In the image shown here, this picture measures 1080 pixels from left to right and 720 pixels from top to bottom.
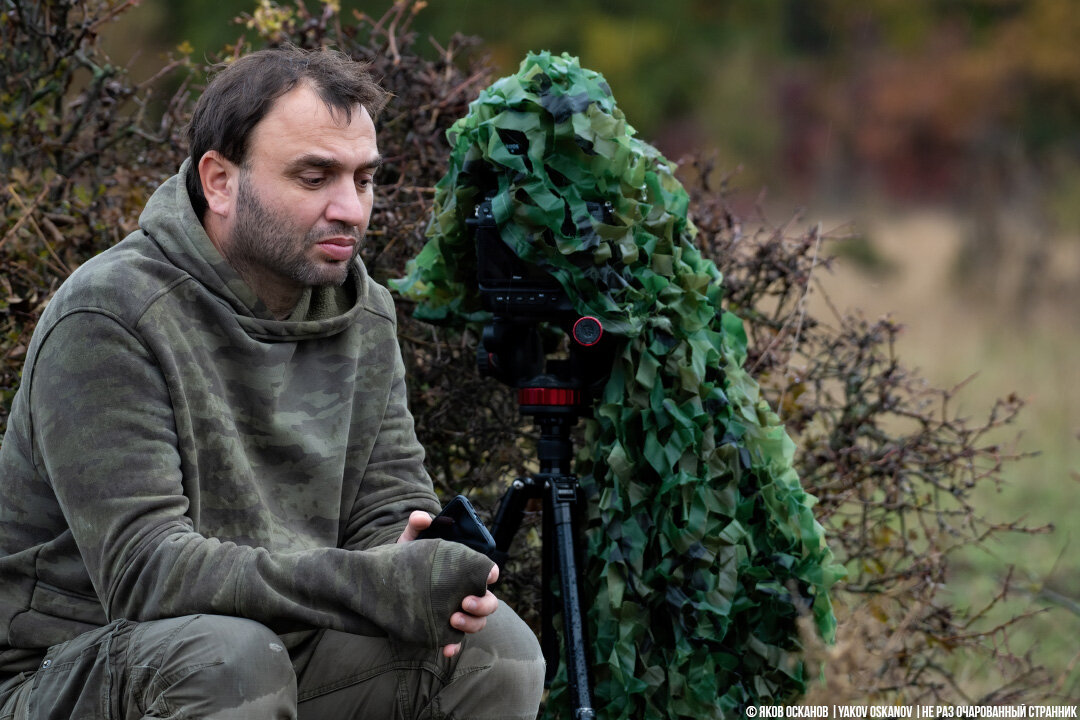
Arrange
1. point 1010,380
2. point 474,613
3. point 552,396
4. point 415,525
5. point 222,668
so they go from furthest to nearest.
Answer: point 1010,380
point 552,396
point 415,525
point 474,613
point 222,668

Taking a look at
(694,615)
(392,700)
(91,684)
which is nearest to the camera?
(91,684)

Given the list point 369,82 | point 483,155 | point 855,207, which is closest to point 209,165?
point 369,82

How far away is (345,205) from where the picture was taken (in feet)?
8.05

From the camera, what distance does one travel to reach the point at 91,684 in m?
2.12


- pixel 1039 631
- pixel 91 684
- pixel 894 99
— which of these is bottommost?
pixel 91 684

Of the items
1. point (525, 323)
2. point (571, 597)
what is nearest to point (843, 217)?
point (525, 323)

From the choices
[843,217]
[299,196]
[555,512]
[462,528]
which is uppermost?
[843,217]

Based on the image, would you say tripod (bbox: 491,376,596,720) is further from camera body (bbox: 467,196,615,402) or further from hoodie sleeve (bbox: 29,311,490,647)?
hoodie sleeve (bbox: 29,311,490,647)

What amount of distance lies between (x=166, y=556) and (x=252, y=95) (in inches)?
33.5

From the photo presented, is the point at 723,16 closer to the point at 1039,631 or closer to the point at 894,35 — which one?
the point at 894,35

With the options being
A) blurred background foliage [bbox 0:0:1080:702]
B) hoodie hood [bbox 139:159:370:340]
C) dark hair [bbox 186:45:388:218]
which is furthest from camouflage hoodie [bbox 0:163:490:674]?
blurred background foliage [bbox 0:0:1080:702]

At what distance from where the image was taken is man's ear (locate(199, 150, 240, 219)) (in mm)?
2439

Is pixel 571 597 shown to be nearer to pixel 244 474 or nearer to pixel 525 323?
pixel 525 323

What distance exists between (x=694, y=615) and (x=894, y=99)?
11.8 m
